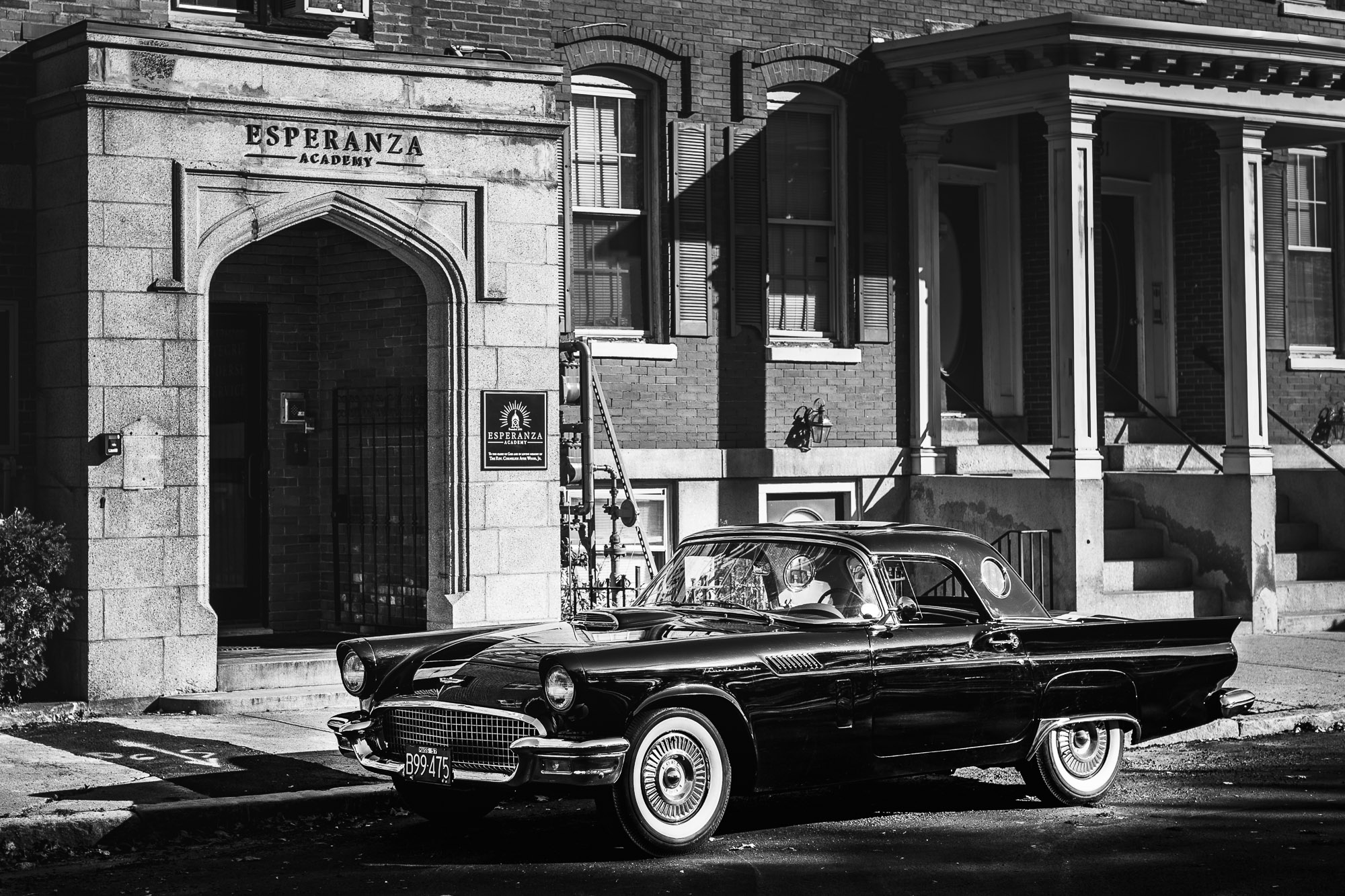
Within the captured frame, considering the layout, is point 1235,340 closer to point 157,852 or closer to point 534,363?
point 534,363

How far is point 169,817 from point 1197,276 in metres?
13.9

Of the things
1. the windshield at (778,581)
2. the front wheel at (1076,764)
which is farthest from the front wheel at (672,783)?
the front wheel at (1076,764)

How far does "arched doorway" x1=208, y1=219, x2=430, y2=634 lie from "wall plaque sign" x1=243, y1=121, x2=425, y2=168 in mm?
1281

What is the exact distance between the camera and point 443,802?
8391 millimetres

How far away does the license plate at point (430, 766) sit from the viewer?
7637 millimetres

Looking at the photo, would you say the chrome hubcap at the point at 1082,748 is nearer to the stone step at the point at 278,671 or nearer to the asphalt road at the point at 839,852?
the asphalt road at the point at 839,852

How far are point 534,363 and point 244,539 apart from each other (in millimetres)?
2978

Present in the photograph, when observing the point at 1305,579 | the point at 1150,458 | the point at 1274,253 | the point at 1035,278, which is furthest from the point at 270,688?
the point at 1274,253

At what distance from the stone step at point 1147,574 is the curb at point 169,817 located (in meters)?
8.88

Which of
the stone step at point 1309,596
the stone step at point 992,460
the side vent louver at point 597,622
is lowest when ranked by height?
the stone step at point 1309,596

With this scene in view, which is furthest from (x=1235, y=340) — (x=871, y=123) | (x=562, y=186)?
(x=562, y=186)

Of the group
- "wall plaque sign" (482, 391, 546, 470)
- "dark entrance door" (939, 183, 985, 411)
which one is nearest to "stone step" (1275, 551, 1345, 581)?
"dark entrance door" (939, 183, 985, 411)

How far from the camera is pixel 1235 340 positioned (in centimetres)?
1667

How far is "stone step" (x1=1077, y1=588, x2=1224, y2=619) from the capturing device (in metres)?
15.7
